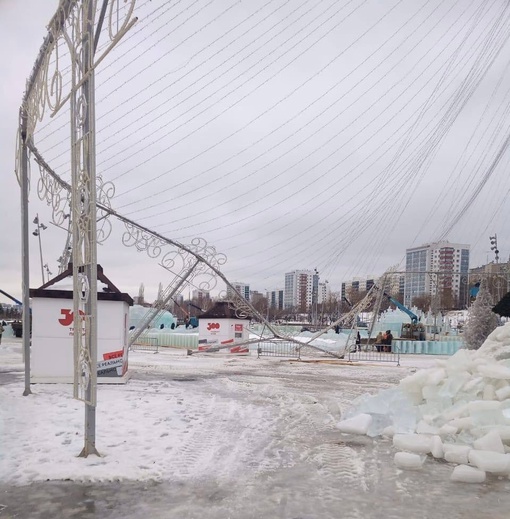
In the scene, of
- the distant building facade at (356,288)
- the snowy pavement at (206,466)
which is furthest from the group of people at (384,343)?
the distant building facade at (356,288)

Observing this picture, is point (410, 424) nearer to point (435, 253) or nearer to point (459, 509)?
point (459, 509)

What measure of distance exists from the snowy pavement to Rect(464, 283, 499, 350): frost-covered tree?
1467 cm

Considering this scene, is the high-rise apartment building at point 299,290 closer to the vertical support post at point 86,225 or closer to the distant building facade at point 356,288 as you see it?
the distant building facade at point 356,288

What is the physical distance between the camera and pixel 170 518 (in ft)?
16.2

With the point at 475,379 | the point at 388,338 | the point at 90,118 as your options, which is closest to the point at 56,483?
the point at 90,118

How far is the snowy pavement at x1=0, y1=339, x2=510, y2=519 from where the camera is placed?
5.29m

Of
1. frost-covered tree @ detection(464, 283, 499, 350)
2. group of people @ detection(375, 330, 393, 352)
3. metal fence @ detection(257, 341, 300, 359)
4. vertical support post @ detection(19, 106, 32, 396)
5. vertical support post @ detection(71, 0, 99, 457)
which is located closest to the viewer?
vertical support post @ detection(71, 0, 99, 457)

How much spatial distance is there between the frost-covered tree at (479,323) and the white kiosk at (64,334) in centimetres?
1686

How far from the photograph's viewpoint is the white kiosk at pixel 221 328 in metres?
26.7

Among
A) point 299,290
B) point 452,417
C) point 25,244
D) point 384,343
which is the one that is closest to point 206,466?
point 452,417

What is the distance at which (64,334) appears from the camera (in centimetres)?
1265

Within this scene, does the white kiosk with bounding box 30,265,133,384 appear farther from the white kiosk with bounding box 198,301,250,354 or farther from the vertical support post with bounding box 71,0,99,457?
the white kiosk with bounding box 198,301,250,354

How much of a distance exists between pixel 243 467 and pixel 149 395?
5.19 meters

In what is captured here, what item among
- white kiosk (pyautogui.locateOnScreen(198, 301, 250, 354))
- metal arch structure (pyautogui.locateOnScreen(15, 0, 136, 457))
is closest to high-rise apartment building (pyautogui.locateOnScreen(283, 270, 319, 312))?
white kiosk (pyautogui.locateOnScreen(198, 301, 250, 354))
